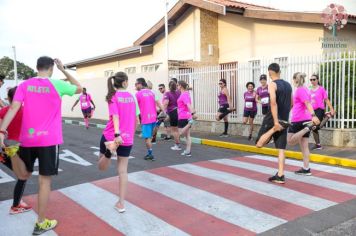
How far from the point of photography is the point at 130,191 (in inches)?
240

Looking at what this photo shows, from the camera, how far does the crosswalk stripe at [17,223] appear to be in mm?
4426

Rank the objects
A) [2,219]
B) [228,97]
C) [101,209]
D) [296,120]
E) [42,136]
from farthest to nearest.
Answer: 1. [228,97]
2. [296,120]
3. [101,209]
4. [2,219]
5. [42,136]

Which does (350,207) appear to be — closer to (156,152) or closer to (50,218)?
(50,218)

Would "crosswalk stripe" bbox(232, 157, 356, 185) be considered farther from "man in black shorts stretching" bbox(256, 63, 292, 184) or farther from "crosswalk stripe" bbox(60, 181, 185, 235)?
"crosswalk stripe" bbox(60, 181, 185, 235)

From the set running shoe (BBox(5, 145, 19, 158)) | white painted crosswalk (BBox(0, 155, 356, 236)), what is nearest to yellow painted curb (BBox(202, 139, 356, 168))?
white painted crosswalk (BBox(0, 155, 356, 236))

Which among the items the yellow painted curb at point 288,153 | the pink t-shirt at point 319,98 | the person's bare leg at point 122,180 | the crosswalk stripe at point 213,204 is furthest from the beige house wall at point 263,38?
the person's bare leg at point 122,180

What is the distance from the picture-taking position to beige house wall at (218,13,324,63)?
44.1ft

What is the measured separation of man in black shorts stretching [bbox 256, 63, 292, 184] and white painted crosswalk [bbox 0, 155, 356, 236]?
57 cm

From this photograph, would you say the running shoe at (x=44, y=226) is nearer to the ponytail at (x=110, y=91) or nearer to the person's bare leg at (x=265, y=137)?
the ponytail at (x=110, y=91)

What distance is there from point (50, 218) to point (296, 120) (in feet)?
15.1

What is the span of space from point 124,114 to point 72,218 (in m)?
1.50

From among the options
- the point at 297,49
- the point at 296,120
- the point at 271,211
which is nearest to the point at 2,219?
the point at 271,211

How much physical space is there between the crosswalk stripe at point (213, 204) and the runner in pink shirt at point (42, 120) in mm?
2060

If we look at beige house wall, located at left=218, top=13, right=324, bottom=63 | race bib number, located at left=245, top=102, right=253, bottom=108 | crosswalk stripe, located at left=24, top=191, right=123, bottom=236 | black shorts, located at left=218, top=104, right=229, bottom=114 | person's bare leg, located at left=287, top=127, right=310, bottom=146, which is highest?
beige house wall, located at left=218, top=13, right=324, bottom=63
